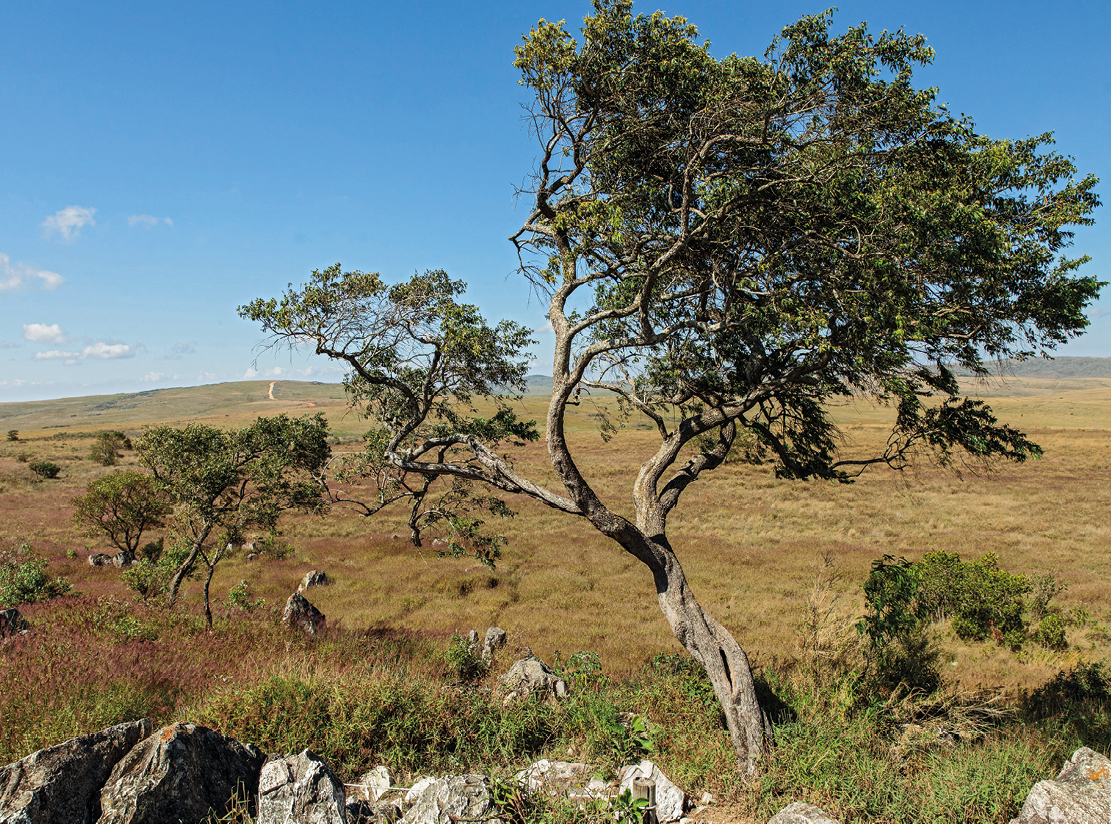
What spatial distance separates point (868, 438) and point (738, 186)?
78750 millimetres

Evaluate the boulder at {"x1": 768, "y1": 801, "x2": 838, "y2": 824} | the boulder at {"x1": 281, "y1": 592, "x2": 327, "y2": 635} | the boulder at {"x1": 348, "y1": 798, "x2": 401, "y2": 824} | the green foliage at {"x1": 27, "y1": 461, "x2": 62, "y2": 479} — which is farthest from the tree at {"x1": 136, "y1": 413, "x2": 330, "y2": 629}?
the green foliage at {"x1": 27, "y1": 461, "x2": 62, "y2": 479}

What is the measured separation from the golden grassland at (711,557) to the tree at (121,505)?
69.6 inches

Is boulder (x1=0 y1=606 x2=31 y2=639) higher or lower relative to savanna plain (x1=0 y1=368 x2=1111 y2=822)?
higher

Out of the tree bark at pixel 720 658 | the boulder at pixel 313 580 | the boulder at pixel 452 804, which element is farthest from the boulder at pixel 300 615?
the boulder at pixel 452 804

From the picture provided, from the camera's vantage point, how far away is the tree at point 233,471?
14.4m

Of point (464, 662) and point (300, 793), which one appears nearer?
point (300, 793)

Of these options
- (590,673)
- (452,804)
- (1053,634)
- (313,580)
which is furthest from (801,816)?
(313,580)

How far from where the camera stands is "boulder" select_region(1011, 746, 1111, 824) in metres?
4.57

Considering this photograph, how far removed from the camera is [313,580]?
22875mm

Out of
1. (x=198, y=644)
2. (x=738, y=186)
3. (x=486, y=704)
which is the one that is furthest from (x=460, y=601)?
(x=738, y=186)

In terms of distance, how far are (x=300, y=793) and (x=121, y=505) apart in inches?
1079

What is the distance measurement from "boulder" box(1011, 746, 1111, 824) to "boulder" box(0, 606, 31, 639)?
46.4 ft

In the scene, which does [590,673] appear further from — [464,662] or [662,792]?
[662,792]

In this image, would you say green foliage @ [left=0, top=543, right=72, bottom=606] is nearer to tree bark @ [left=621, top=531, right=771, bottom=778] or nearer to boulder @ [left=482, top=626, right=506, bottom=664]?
boulder @ [left=482, top=626, right=506, bottom=664]
